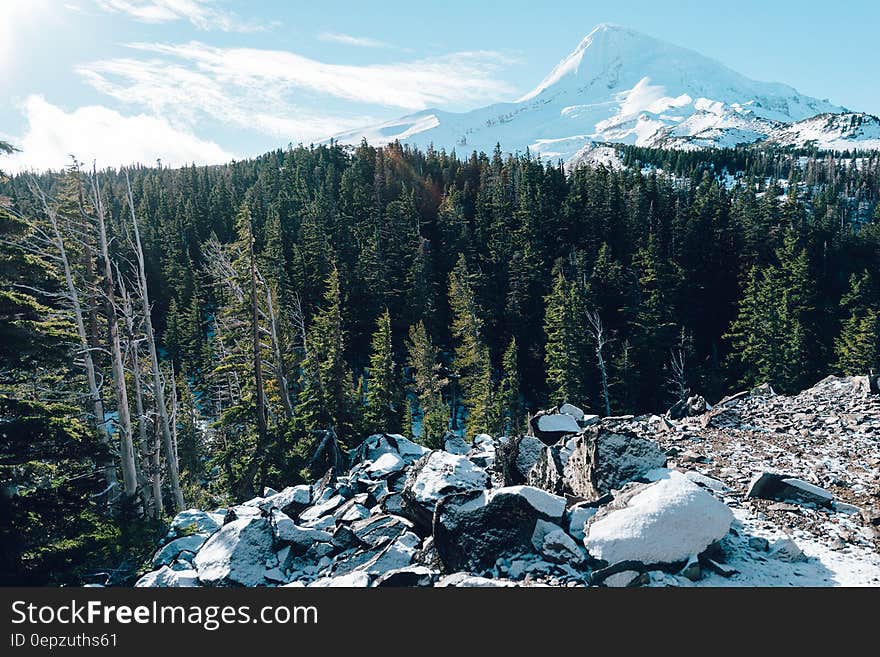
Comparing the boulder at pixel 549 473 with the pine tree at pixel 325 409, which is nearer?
the boulder at pixel 549 473

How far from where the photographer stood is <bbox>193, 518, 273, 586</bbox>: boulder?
8.30 metres

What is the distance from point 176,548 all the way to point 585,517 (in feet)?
26.1

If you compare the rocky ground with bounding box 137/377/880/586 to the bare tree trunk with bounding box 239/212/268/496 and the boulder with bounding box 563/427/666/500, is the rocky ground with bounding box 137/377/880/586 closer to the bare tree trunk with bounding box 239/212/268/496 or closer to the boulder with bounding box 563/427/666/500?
the boulder with bounding box 563/427/666/500

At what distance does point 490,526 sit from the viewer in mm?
7539

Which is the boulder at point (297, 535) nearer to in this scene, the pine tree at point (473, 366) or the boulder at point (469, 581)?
the boulder at point (469, 581)

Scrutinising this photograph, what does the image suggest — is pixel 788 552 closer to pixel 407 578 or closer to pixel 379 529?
pixel 407 578

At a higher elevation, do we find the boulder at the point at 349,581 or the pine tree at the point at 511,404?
the boulder at the point at 349,581

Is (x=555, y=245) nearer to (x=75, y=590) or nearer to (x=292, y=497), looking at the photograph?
(x=292, y=497)

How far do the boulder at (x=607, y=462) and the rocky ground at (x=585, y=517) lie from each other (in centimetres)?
2

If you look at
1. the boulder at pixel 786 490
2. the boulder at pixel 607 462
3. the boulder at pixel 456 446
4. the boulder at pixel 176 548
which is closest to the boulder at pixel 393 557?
the boulder at pixel 607 462

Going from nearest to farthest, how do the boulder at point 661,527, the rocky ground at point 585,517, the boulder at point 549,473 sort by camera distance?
the boulder at point 661,527 → the rocky ground at point 585,517 → the boulder at point 549,473

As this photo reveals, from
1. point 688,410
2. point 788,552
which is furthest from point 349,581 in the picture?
point 688,410

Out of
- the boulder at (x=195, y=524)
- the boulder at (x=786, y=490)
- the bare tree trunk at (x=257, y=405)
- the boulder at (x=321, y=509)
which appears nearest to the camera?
the boulder at (x=786, y=490)

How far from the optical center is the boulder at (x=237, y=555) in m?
8.30
